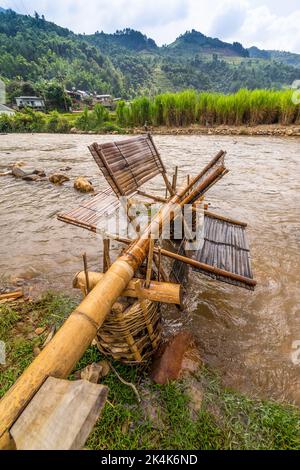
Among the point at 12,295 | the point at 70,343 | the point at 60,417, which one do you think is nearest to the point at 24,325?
the point at 12,295

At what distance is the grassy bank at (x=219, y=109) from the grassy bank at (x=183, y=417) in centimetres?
1462

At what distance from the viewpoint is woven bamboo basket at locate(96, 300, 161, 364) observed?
1.53 meters

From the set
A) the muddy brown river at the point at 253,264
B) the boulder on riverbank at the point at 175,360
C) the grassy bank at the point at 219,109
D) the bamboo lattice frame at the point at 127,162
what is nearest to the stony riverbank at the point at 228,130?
the grassy bank at the point at 219,109

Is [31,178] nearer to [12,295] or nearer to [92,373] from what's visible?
[12,295]

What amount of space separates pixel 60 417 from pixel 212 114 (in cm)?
1664

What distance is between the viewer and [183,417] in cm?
158

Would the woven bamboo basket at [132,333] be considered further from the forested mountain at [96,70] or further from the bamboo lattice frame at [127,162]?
the forested mountain at [96,70]

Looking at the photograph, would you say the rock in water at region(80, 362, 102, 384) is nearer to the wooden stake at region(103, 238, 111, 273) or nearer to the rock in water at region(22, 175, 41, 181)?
the wooden stake at region(103, 238, 111, 273)

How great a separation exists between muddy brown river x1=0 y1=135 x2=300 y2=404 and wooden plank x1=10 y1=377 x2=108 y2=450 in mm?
1363

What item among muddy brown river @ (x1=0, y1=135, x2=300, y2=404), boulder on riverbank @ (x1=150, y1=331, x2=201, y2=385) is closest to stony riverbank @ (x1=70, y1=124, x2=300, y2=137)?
muddy brown river @ (x1=0, y1=135, x2=300, y2=404)

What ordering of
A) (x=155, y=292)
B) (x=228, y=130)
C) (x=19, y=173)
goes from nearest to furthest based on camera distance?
(x=155, y=292) → (x=19, y=173) → (x=228, y=130)
